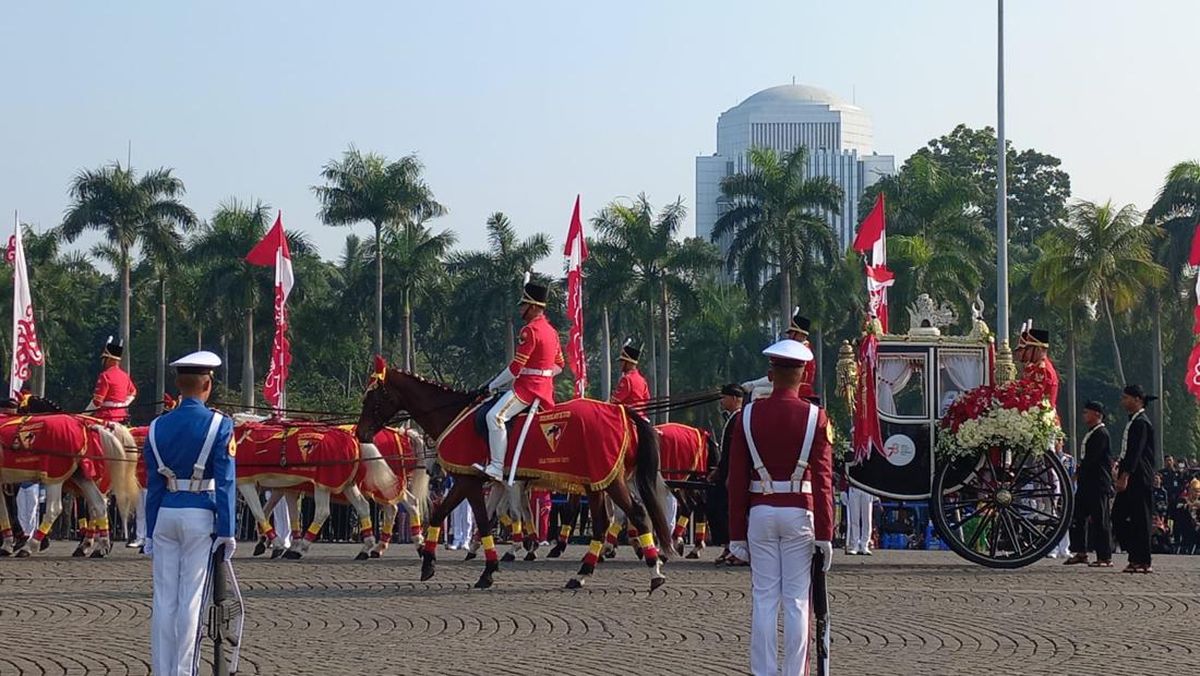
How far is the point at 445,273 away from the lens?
69.6m

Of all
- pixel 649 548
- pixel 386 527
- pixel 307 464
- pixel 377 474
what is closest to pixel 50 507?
pixel 307 464

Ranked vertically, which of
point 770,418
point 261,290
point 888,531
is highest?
point 261,290

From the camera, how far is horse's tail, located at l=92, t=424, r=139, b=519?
20266 mm

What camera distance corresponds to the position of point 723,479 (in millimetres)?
19266

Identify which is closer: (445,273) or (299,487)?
(299,487)

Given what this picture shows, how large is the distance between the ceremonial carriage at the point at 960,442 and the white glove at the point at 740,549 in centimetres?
904

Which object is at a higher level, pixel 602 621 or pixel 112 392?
pixel 112 392

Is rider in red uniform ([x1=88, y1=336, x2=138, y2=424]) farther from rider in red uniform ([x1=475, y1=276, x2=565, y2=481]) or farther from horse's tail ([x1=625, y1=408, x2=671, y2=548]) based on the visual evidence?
horse's tail ([x1=625, y1=408, x2=671, y2=548])

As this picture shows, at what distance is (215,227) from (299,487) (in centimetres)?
4678

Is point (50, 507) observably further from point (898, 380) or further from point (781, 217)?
point (781, 217)

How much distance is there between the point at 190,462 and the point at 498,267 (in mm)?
60291

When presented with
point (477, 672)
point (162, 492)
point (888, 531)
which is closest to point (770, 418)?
point (477, 672)

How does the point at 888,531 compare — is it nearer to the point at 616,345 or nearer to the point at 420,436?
the point at 420,436

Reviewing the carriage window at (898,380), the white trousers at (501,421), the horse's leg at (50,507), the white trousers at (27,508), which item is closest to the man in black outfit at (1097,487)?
the carriage window at (898,380)
